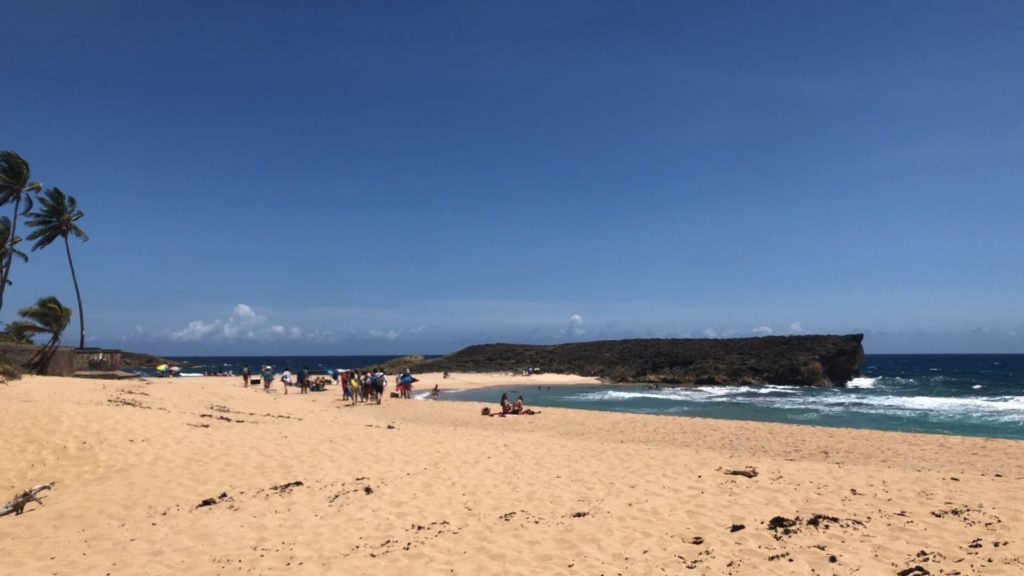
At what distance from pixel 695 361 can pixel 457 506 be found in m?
50.9

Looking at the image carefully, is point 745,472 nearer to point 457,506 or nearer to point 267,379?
point 457,506

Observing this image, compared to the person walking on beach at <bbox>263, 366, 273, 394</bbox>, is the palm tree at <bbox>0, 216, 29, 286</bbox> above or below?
above

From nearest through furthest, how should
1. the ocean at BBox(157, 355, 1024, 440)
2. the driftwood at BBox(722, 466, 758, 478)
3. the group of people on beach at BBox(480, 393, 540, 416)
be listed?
the driftwood at BBox(722, 466, 758, 478), the group of people on beach at BBox(480, 393, 540, 416), the ocean at BBox(157, 355, 1024, 440)

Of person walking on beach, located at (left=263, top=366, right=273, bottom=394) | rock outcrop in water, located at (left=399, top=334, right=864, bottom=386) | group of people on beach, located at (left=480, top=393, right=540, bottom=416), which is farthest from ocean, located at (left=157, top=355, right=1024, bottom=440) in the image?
person walking on beach, located at (left=263, top=366, right=273, bottom=394)

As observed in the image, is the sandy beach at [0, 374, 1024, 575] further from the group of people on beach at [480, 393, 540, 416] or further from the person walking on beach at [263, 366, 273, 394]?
the person walking on beach at [263, 366, 273, 394]

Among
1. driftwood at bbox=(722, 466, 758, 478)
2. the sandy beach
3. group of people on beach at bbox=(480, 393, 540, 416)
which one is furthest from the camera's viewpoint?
group of people on beach at bbox=(480, 393, 540, 416)

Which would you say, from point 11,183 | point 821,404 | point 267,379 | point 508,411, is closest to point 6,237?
point 11,183

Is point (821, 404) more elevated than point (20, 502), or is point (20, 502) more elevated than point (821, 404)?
point (20, 502)

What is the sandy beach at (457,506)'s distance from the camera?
633 cm

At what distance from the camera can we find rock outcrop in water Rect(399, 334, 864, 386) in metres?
50.9

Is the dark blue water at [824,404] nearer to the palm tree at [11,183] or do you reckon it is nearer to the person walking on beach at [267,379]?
the person walking on beach at [267,379]

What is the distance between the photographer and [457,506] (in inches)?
328

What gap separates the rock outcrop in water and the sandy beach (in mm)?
37621

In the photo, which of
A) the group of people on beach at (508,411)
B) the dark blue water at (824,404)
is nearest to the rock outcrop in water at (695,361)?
the dark blue water at (824,404)
